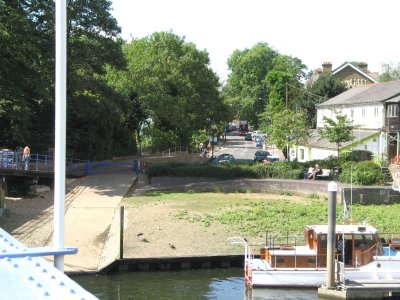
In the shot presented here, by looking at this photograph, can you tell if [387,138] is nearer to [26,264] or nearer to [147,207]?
[147,207]

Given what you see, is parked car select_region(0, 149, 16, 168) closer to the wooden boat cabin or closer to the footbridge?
the footbridge

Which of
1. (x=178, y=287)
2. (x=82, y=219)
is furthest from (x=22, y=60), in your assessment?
(x=178, y=287)

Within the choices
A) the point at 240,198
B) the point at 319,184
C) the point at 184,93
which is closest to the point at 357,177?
the point at 319,184

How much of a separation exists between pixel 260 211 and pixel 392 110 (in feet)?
78.8

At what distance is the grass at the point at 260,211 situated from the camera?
1126 inches

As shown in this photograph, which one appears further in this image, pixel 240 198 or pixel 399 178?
pixel 240 198

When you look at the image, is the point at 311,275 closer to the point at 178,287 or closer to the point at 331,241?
the point at 331,241

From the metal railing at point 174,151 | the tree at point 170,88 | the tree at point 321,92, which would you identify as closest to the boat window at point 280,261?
the metal railing at point 174,151

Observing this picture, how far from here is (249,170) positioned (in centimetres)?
4378

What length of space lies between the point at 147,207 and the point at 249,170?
12.5 metres

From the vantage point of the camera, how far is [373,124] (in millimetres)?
54344

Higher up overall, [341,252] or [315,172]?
[315,172]

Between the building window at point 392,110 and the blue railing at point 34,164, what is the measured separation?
2673 cm

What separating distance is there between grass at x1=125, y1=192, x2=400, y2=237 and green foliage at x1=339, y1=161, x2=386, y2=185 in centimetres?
265
